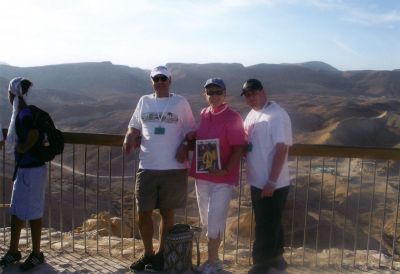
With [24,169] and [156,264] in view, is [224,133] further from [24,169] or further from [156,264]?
[24,169]

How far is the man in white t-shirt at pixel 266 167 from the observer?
3.84m

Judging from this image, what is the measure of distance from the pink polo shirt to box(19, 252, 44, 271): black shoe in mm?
1669

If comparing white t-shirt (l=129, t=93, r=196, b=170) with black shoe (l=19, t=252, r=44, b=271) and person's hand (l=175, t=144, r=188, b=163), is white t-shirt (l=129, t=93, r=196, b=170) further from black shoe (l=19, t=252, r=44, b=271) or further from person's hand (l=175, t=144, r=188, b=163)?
black shoe (l=19, t=252, r=44, b=271)

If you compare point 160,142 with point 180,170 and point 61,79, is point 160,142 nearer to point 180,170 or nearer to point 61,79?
point 180,170

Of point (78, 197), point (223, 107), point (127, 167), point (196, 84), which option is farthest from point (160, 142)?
point (196, 84)

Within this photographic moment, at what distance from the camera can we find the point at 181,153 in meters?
4.09

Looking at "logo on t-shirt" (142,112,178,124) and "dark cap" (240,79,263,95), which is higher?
"dark cap" (240,79,263,95)

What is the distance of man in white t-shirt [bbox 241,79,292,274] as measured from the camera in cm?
384

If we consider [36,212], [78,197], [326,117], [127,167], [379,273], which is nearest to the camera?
[36,212]

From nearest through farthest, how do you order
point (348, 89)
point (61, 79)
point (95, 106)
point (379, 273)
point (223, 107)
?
point (223, 107), point (379, 273), point (95, 106), point (348, 89), point (61, 79)

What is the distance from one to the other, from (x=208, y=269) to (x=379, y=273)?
64.4 inches

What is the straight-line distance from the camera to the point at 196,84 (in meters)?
75.4

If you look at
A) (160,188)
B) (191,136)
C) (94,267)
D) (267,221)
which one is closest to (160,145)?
(191,136)

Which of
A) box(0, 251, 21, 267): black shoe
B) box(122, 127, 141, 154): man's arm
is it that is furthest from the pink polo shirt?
box(0, 251, 21, 267): black shoe
